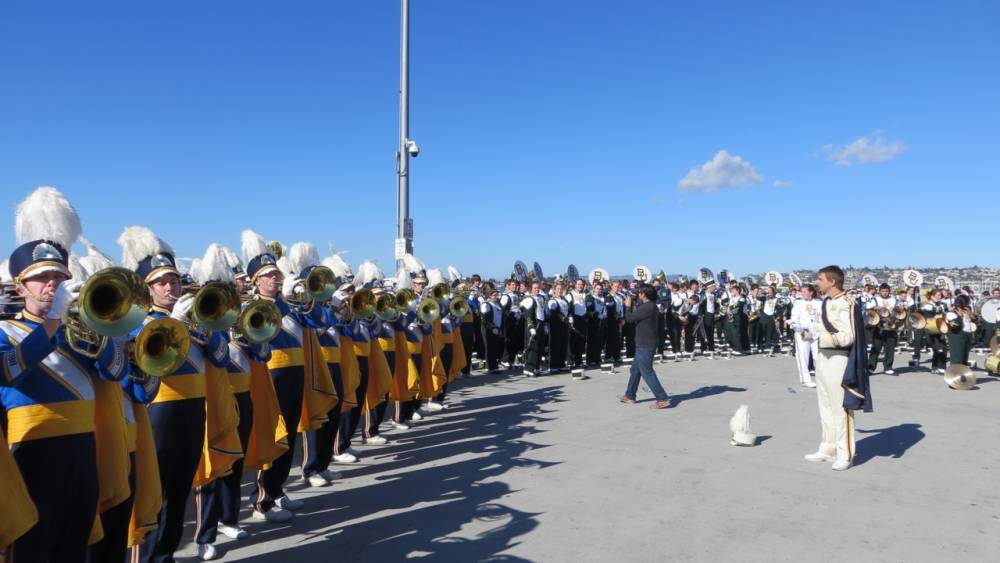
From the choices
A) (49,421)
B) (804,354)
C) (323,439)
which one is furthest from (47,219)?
(804,354)

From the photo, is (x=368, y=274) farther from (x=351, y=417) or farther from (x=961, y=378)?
(x=961, y=378)

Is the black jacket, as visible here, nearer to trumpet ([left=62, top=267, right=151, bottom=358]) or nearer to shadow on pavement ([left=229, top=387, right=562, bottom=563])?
shadow on pavement ([left=229, top=387, right=562, bottom=563])

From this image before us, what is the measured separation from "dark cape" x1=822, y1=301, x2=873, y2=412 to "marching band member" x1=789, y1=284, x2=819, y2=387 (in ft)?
20.3

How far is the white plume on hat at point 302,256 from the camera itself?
6.89 meters

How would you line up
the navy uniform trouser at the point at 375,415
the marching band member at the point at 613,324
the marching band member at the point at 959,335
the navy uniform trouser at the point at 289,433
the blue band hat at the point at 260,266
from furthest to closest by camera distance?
the marching band member at the point at 613,324, the marching band member at the point at 959,335, the navy uniform trouser at the point at 375,415, the blue band hat at the point at 260,266, the navy uniform trouser at the point at 289,433

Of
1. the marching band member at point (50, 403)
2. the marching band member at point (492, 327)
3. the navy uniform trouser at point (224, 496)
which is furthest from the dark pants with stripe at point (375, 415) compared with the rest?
the marching band member at point (492, 327)

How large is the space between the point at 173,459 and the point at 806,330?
12.4 m

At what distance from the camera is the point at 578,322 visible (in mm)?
15594

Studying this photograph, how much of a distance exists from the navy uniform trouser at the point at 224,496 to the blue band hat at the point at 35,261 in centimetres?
187

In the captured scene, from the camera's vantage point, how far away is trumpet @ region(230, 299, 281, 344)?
478cm

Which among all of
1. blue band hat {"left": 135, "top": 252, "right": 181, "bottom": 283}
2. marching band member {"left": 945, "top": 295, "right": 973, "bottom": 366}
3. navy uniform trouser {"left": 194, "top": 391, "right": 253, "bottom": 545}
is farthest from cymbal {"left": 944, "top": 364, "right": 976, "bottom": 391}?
blue band hat {"left": 135, "top": 252, "right": 181, "bottom": 283}

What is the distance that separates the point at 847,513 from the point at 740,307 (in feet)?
45.8

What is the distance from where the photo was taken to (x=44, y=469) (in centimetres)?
288

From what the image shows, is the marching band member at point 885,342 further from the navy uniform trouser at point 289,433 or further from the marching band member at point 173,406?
the marching band member at point 173,406
